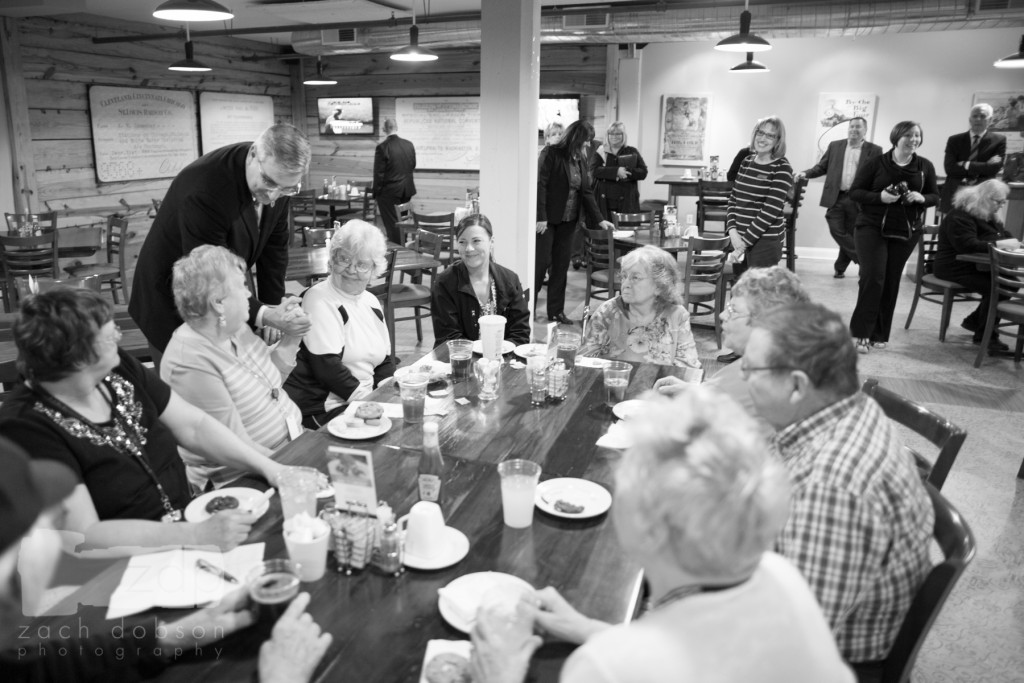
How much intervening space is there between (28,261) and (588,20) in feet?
18.5

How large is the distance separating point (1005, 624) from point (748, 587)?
2.31m

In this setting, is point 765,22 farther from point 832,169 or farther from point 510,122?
point 510,122

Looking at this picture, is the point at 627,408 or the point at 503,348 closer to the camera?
the point at 627,408

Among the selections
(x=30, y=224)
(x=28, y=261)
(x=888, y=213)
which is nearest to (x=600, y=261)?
(x=888, y=213)

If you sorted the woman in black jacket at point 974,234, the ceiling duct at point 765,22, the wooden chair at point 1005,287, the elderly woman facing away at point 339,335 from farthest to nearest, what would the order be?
the ceiling duct at point 765,22 → the woman in black jacket at point 974,234 → the wooden chair at point 1005,287 → the elderly woman facing away at point 339,335

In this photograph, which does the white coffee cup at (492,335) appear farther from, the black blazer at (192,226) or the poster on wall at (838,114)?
the poster on wall at (838,114)

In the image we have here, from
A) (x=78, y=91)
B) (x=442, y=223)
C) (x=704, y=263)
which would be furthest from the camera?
(x=78, y=91)

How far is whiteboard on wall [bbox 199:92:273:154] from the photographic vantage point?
32.2 ft

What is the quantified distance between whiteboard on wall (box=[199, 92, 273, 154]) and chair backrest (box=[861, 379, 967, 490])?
354 inches

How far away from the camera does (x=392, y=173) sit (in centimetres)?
885

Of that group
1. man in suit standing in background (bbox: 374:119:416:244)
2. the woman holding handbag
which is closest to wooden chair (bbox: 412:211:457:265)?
man in suit standing in background (bbox: 374:119:416:244)

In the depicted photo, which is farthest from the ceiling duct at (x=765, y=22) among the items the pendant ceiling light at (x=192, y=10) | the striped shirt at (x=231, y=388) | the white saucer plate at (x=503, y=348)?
the striped shirt at (x=231, y=388)

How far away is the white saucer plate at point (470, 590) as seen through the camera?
135cm

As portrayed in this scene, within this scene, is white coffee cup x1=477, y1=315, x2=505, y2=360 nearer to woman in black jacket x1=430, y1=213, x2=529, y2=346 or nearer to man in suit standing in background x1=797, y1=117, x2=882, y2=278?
woman in black jacket x1=430, y1=213, x2=529, y2=346
